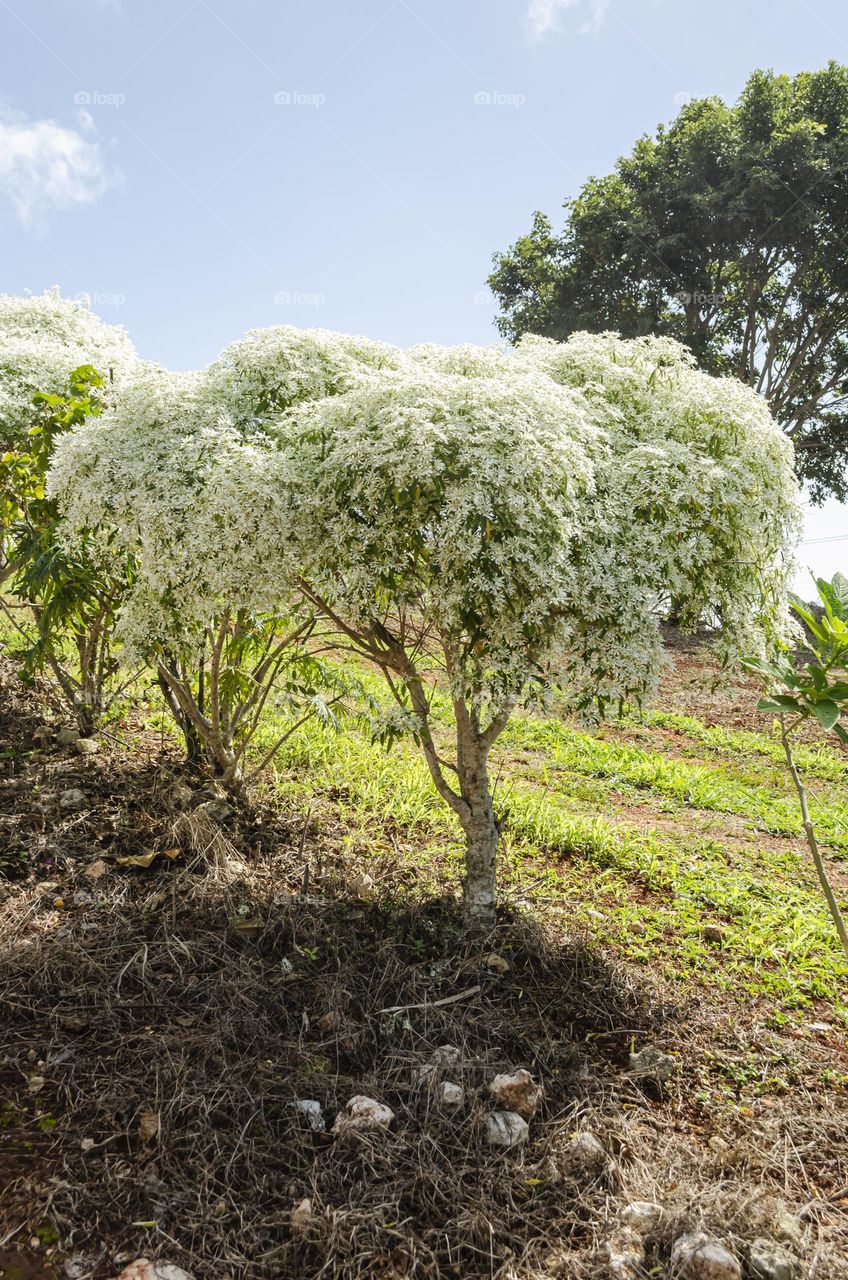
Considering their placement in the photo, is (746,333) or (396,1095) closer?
(396,1095)

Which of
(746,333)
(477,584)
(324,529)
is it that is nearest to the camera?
(477,584)

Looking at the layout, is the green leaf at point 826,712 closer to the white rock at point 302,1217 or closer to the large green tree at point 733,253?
the white rock at point 302,1217

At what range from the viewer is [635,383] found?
145 inches

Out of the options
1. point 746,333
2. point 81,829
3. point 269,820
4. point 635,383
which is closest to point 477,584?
point 635,383

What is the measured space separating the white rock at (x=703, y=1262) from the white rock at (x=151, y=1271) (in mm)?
1235

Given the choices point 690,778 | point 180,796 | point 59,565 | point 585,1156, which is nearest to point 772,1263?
point 585,1156

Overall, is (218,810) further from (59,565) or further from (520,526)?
(520,526)

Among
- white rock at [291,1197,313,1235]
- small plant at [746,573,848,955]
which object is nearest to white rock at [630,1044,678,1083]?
small plant at [746,573,848,955]

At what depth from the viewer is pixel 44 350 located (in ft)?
16.0

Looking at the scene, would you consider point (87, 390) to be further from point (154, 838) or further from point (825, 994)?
point (825, 994)

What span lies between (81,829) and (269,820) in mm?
931

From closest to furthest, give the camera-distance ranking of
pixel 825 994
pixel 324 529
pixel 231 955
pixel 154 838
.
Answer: pixel 324 529 → pixel 231 955 → pixel 825 994 → pixel 154 838

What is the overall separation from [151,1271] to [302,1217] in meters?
0.38

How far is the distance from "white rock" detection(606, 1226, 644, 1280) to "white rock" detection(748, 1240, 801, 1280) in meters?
0.28
